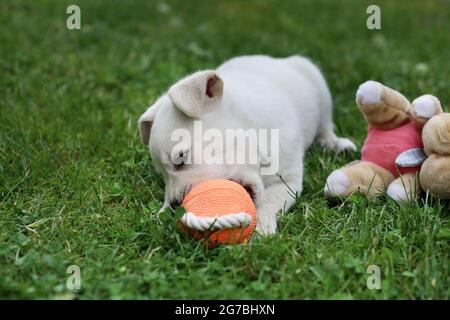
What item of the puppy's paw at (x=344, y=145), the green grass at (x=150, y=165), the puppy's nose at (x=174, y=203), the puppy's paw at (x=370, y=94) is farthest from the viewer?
the puppy's paw at (x=344, y=145)

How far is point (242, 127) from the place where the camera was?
369 cm

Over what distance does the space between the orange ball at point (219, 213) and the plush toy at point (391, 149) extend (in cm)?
70

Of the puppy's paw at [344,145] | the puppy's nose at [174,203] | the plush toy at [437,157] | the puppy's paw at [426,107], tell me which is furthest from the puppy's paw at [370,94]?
the puppy's nose at [174,203]

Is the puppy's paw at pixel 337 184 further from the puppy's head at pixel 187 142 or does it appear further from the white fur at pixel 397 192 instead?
the puppy's head at pixel 187 142

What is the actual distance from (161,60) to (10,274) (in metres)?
3.63

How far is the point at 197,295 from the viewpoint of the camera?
2.85 m

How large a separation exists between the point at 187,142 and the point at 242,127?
0.42 m

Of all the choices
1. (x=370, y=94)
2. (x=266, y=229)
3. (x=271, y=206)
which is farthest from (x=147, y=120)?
(x=370, y=94)

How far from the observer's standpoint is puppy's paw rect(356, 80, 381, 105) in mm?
3645

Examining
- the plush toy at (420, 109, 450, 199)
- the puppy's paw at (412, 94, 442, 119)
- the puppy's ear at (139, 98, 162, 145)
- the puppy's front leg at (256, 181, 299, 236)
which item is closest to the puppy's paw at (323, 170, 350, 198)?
the puppy's front leg at (256, 181, 299, 236)

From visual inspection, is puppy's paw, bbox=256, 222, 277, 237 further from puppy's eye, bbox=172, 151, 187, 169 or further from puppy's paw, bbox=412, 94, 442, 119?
puppy's paw, bbox=412, 94, 442, 119

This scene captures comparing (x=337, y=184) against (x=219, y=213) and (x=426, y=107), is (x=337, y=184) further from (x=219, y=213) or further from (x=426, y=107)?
(x=219, y=213)

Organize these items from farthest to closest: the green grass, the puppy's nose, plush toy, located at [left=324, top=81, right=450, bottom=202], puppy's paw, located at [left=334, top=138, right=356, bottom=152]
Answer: puppy's paw, located at [left=334, top=138, right=356, bottom=152] → plush toy, located at [left=324, top=81, right=450, bottom=202] → the puppy's nose → the green grass

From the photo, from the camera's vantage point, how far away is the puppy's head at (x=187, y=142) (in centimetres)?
338
